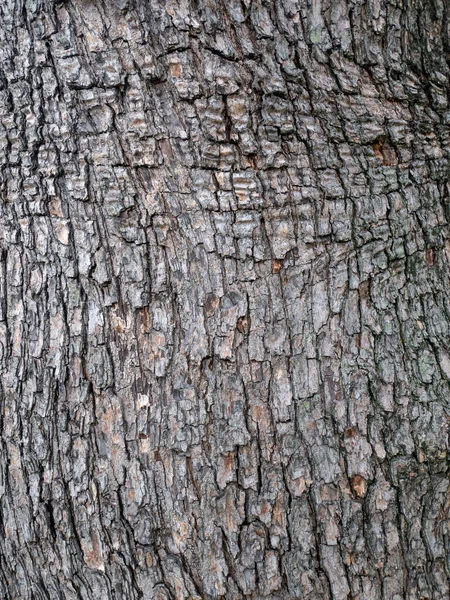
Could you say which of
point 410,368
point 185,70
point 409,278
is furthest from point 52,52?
point 410,368

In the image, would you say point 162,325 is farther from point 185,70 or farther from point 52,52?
point 52,52

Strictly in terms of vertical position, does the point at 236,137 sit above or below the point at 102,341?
above

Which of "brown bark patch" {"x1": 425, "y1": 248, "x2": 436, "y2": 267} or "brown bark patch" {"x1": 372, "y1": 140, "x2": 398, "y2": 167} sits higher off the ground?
"brown bark patch" {"x1": 372, "y1": 140, "x2": 398, "y2": 167}

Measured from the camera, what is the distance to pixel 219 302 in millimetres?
1560

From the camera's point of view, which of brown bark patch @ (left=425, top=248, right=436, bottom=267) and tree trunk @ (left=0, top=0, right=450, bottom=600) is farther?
brown bark patch @ (left=425, top=248, right=436, bottom=267)

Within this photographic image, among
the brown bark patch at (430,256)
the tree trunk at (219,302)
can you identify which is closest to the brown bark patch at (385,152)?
the tree trunk at (219,302)

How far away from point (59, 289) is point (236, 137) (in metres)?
0.60

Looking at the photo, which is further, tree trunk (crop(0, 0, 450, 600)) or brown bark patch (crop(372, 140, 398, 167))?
brown bark patch (crop(372, 140, 398, 167))

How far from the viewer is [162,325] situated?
156 centimetres

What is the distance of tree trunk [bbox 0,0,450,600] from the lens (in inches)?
60.1

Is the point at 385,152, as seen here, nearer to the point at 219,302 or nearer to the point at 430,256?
the point at 430,256

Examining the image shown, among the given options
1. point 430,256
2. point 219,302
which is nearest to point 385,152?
point 430,256

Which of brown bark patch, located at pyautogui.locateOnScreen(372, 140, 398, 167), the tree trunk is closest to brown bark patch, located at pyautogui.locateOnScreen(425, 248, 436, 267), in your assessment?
the tree trunk

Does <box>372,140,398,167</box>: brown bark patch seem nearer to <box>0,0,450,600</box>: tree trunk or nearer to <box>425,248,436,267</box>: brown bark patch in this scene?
<box>0,0,450,600</box>: tree trunk
